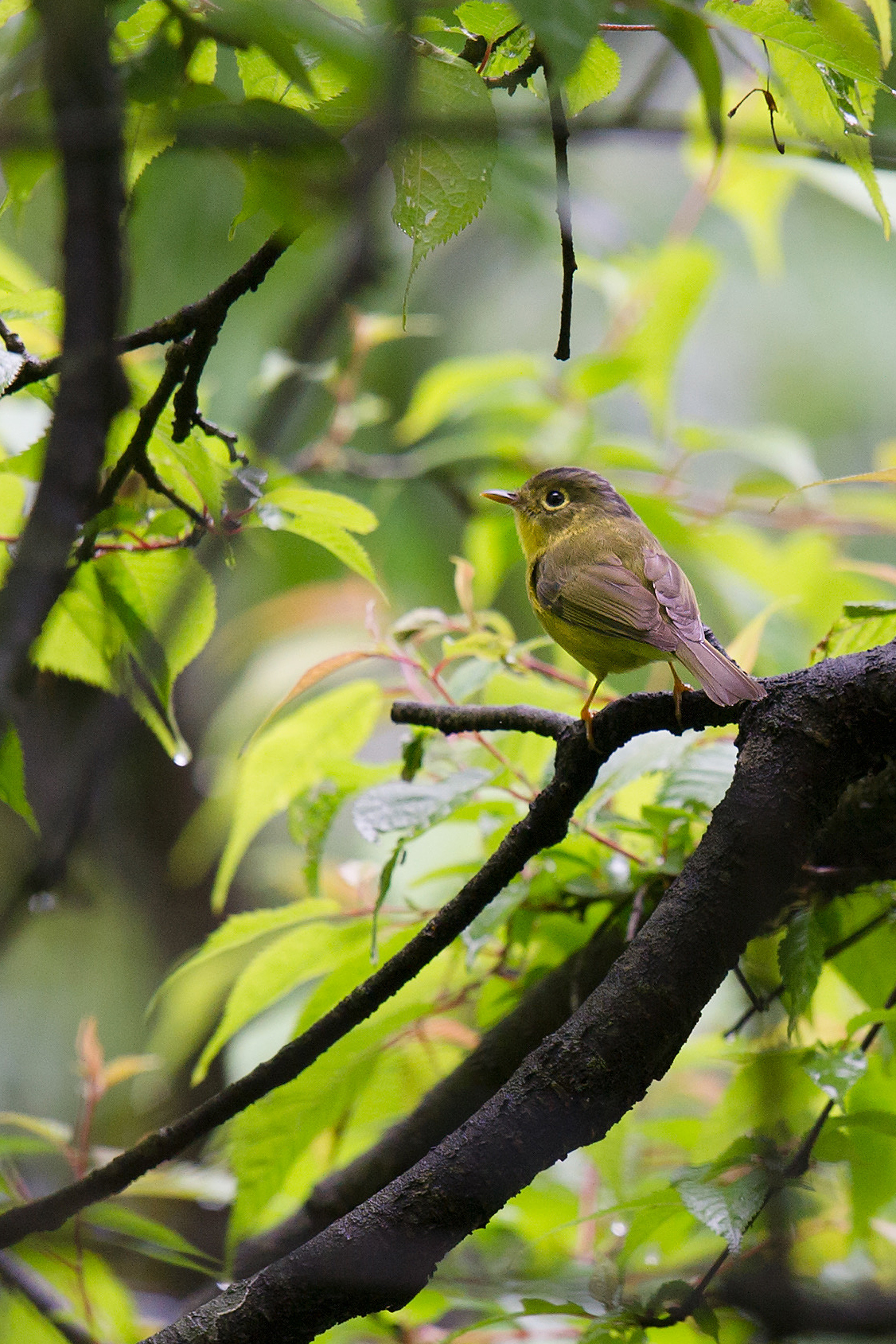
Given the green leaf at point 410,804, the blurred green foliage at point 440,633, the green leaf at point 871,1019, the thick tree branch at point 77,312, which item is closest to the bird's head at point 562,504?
the blurred green foliage at point 440,633

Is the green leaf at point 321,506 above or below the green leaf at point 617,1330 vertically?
above

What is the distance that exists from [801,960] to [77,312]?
3.14 ft

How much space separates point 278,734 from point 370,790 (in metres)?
0.33

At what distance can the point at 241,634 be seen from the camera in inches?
141

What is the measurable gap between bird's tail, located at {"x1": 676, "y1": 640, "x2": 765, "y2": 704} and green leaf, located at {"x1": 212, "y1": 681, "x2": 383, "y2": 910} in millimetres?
536

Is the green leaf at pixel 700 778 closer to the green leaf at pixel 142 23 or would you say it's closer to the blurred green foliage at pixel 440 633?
the blurred green foliage at pixel 440 633

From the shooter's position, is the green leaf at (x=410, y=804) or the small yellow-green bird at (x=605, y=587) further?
the small yellow-green bird at (x=605, y=587)

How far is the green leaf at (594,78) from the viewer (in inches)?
34.7

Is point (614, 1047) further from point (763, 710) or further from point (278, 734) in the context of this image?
point (278, 734)

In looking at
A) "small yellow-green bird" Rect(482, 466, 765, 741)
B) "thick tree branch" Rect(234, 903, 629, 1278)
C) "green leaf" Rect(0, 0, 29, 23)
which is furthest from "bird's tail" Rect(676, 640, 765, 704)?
"green leaf" Rect(0, 0, 29, 23)

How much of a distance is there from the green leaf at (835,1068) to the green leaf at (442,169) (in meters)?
0.87

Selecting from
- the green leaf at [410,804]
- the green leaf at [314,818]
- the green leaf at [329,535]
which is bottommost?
the green leaf at [314,818]

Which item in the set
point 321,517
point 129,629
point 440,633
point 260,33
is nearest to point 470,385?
point 440,633

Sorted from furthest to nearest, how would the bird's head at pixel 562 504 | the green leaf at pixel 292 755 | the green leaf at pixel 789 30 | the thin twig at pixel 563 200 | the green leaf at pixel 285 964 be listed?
the bird's head at pixel 562 504 < the green leaf at pixel 292 755 < the green leaf at pixel 285 964 < the green leaf at pixel 789 30 < the thin twig at pixel 563 200
